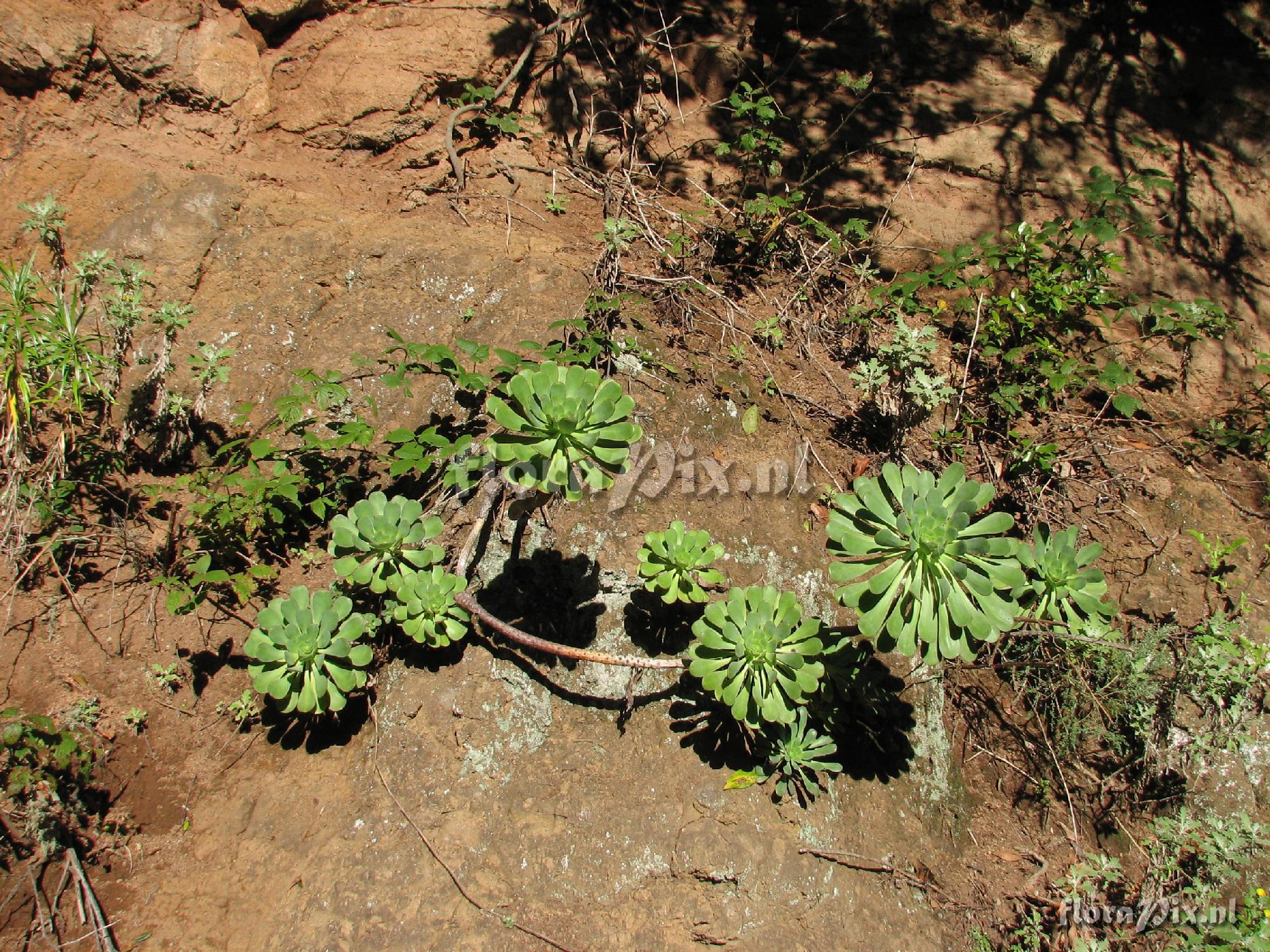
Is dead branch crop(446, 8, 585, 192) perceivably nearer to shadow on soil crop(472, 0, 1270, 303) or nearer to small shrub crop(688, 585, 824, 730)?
shadow on soil crop(472, 0, 1270, 303)

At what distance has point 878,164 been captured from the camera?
4.48 m

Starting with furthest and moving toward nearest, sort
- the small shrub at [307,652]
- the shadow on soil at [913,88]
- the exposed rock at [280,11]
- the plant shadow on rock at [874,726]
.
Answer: the shadow on soil at [913,88] → the exposed rock at [280,11] → the plant shadow on rock at [874,726] → the small shrub at [307,652]

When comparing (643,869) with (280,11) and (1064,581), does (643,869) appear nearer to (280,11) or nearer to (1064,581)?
(1064,581)

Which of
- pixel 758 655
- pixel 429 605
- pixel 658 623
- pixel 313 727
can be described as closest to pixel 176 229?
pixel 429 605

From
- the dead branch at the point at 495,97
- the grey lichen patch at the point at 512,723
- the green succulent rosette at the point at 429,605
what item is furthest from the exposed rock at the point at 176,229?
the grey lichen patch at the point at 512,723

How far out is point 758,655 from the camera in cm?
249

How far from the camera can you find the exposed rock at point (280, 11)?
12.0ft

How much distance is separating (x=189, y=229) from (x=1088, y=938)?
4.84 m

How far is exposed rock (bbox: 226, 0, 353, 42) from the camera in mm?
3666

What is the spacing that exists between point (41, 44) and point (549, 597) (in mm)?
3372

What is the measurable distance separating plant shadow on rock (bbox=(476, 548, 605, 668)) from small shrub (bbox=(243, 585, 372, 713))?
0.56 metres

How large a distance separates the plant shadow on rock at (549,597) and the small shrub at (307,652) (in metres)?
0.56

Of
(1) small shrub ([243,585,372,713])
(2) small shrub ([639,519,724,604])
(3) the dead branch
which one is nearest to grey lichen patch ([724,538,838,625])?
(2) small shrub ([639,519,724,604])

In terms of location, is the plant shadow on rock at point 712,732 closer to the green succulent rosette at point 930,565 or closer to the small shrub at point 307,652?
the green succulent rosette at point 930,565
